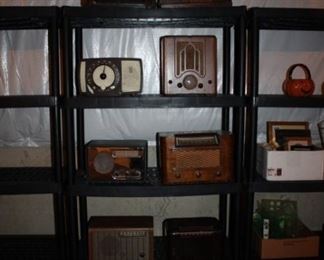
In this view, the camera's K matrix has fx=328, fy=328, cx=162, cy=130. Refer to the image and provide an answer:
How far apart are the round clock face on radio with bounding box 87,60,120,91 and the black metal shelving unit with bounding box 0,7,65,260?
0.14 meters

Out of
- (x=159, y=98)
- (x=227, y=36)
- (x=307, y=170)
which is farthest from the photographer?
(x=227, y=36)

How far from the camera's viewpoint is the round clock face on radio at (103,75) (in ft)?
4.54

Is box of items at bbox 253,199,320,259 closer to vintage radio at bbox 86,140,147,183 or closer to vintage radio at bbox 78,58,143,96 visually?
vintage radio at bbox 86,140,147,183

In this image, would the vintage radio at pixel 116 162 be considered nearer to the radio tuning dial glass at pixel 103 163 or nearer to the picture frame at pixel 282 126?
the radio tuning dial glass at pixel 103 163

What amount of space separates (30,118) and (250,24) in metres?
1.18

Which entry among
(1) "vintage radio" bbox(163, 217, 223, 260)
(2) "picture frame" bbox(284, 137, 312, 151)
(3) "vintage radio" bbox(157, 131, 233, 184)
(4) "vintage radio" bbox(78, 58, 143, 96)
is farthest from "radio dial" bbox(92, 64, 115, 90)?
(2) "picture frame" bbox(284, 137, 312, 151)

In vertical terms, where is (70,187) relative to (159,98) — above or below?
below

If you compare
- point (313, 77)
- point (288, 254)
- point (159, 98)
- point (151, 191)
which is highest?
point (313, 77)

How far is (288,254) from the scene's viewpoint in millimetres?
1578

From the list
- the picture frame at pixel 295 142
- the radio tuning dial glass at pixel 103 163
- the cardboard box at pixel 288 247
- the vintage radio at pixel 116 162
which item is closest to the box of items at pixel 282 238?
the cardboard box at pixel 288 247

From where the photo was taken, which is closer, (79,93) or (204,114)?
(79,93)

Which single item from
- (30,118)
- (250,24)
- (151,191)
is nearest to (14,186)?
(30,118)

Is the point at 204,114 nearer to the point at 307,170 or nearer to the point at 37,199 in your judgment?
the point at 307,170

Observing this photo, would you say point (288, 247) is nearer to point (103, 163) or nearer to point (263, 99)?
point (263, 99)
